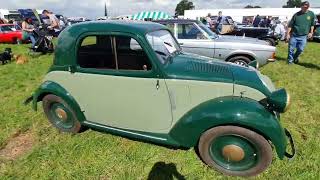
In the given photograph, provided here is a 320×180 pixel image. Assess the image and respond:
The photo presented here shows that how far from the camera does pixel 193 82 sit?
3350 mm

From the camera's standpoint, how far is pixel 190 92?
11.1 ft

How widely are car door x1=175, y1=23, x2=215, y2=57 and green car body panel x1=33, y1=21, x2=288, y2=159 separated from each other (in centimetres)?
384

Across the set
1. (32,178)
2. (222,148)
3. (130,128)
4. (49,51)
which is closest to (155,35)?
(130,128)

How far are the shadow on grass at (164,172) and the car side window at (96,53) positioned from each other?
1442mm

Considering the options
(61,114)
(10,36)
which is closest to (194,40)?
(61,114)

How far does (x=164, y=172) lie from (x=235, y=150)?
932 millimetres

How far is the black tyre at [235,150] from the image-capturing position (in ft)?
10.4

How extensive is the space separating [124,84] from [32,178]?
1.65 metres

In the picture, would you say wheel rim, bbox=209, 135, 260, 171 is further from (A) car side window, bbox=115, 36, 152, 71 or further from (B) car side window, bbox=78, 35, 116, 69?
(B) car side window, bbox=78, 35, 116, 69

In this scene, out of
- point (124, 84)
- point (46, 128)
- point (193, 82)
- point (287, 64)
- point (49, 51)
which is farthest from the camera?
point (49, 51)

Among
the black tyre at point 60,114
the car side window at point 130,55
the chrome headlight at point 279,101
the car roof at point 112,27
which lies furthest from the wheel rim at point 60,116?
the chrome headlight at point 279,101

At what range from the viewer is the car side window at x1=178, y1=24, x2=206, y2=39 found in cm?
786

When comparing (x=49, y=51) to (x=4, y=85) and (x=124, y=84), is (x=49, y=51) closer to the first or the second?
(x=4, y=85)

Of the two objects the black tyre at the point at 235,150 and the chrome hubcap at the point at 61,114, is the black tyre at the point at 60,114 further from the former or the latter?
the black tyre at the point at 235,150
